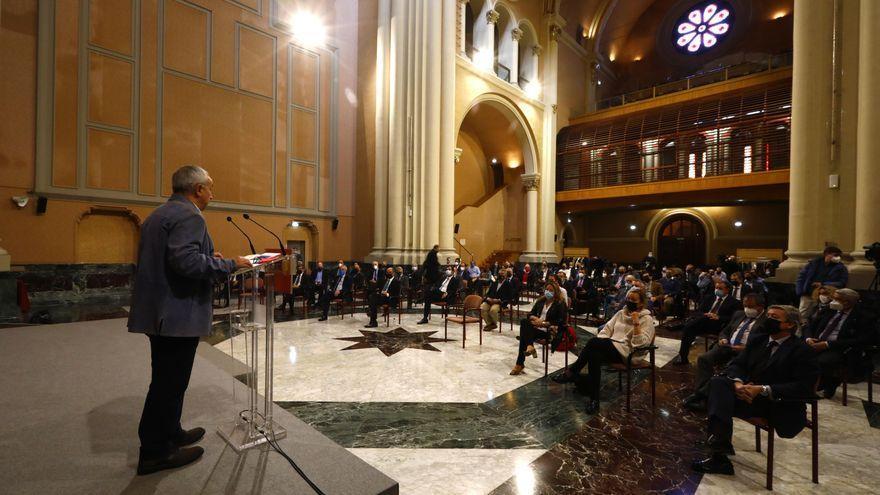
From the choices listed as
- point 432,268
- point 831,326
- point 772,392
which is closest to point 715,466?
point 772,392

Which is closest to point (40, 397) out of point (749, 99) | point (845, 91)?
point (845, 91)

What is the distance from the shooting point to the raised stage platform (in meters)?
2.05

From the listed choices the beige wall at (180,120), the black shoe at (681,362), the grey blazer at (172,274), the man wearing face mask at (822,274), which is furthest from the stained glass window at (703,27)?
the grey blazer at (172,274)

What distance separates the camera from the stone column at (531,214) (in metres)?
18.2

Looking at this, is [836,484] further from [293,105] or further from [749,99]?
[749,99]

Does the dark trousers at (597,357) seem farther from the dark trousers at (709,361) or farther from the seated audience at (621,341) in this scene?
the dark trousers at (709,361)

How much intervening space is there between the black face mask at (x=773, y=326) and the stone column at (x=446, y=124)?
965 cm

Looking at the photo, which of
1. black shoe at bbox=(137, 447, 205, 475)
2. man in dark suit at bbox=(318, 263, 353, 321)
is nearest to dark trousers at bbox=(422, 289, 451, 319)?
man in dark suit at bbox=(318, 263, 353, 321)

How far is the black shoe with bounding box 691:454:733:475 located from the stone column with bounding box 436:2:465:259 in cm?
981

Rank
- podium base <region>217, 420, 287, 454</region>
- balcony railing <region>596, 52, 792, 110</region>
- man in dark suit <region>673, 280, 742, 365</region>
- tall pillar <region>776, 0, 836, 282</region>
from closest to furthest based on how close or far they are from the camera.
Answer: podium base <region>217, 420, 287, 454</region>, man in dark suit <region>673, 280, 742, 365</region>, tall pillar <region>776, 0, 836, 282</region>, balcony railing <region>596, 52, 792, 110</region>

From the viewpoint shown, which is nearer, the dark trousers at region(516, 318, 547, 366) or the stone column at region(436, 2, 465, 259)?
the dark trousers at region(516, 318, 547, 366)

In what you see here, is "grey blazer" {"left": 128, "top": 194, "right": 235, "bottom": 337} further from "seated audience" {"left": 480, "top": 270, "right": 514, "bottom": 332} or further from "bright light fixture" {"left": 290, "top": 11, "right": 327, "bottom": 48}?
"bright light fixture" {"left": 290, "top": 11, "right": 327, "bottom": 48}

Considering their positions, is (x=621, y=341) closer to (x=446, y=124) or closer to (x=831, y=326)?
(x=831, y=326)

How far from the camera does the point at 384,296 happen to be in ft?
25.0
